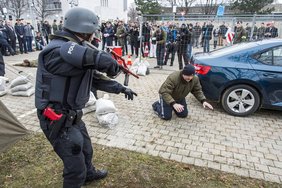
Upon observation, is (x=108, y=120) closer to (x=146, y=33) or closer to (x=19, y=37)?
(x=146, y=33)

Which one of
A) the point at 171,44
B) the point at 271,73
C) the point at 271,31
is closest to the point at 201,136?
the point at 271,73

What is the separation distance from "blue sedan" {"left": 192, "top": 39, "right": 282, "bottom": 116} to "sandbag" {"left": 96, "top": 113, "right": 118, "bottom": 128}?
2.01 metres

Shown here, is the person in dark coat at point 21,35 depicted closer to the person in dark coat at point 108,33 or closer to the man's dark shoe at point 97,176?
the person in dark coat at point 108,33

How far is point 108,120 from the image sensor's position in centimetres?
443

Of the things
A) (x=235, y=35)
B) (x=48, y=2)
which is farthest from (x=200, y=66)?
(x=48, y=2)

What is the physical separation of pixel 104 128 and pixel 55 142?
223 centimetres

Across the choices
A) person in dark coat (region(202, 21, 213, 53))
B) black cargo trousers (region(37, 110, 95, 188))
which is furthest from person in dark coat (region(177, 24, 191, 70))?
black cargo trousers (region(37, 110, 95, 188))

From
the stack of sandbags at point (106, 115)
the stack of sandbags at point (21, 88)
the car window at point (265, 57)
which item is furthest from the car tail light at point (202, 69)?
the stack of sandbags at point (21, 88)

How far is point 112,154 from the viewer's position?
3.60m

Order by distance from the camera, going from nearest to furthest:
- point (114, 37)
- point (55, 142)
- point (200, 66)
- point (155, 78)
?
point (55, 142), point (200, 66), point (155, 78), point (114, 37)

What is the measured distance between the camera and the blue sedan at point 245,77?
4.77 metres

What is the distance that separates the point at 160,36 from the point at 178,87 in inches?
228

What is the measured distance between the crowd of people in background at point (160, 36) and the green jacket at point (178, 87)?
4.93 metres

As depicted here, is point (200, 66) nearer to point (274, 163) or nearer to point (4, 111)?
point (274, 163)
